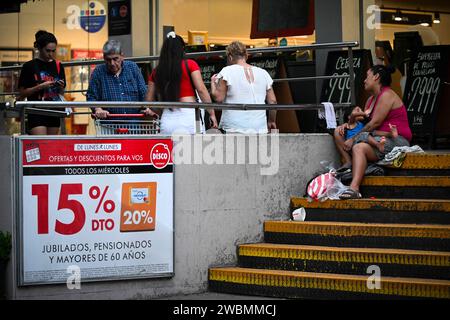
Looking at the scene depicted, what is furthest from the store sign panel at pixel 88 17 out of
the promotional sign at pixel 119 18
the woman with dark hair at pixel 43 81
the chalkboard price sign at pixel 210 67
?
the woman with dark hair at pixel 43 81

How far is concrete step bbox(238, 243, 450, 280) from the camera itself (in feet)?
25.4

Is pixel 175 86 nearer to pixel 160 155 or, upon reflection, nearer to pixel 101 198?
pixel 160 155

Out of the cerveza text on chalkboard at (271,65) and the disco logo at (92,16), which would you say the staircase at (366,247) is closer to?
the cerveza text on chalkboard at (271,65)

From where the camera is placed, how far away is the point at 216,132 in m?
9.30

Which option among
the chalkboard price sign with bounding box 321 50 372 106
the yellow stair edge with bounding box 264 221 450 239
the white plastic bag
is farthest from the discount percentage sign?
the chalkboard price sign with bounding box 321 50 372 106

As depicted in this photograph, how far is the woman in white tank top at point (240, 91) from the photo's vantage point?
30.8ft

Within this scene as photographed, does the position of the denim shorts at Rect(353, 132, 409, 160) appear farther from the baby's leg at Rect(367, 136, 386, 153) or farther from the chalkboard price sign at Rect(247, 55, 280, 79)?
the chalkboard price sign at Rect(247, 55, 280, 79)

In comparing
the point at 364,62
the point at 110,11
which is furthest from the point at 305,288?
the point at 110,11

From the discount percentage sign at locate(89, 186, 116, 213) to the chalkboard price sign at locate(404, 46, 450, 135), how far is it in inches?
231

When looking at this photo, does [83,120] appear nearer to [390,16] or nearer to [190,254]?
[390,16]

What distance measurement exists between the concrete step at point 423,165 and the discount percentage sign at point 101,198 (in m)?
2.86

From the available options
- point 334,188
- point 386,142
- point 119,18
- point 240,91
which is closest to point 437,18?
point 119,18
